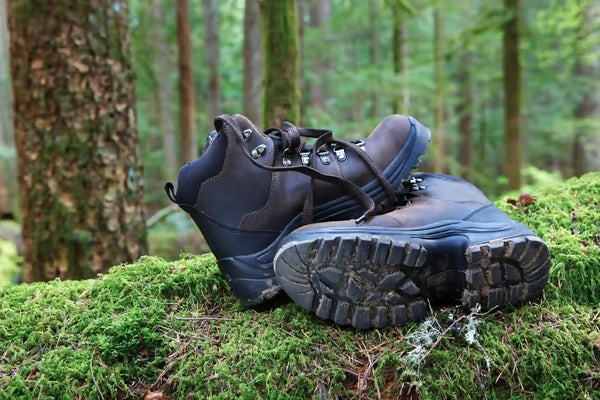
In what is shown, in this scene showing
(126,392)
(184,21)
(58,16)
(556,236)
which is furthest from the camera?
(184,21)

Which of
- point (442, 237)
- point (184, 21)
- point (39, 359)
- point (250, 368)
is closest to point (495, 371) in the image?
point (442, 237)

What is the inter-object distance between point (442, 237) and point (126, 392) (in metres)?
1.31

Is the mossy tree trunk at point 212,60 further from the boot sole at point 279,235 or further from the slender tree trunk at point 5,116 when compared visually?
the slender tree trunk at point 5,116

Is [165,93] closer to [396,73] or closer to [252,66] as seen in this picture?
[252,66]

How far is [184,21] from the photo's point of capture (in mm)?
9461

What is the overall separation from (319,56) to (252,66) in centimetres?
686

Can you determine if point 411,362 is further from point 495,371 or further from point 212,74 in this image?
point 212,74

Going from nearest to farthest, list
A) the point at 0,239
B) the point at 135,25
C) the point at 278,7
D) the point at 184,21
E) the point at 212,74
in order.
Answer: the point at 278,7 < the point at 0,239 < the point at 135,25 < the point at 184,21 < the point at 212,74

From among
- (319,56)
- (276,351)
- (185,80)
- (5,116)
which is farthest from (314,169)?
(5,116)

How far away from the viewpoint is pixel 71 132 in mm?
3270

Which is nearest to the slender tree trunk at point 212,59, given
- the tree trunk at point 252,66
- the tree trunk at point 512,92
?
the tree trunk at point 252,66

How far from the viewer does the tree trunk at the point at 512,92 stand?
7.02 metres

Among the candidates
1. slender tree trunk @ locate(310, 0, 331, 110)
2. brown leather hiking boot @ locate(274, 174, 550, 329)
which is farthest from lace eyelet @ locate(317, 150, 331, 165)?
slender tree trunk @ locate(310, 0, 331, 110)

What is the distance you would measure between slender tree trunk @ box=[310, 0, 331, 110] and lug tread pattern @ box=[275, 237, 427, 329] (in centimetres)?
1174
